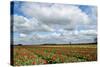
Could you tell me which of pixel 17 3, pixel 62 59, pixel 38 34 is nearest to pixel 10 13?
pixel 17 3

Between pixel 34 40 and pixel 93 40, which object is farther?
pixel 93 40

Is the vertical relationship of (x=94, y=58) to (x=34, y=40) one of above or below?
below

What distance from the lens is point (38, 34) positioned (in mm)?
2969

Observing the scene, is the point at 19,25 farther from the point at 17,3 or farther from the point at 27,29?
the point at 17,3

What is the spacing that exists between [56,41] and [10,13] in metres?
0.78

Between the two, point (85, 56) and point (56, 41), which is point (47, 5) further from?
point (85, 56)

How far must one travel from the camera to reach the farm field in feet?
9.44

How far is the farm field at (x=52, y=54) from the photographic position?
113 inches

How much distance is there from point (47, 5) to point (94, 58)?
110cm

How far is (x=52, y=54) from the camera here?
3033 millimetres

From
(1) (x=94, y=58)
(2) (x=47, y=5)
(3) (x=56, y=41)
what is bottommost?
(1) (x=94, y=58)

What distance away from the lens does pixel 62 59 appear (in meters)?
3.06
